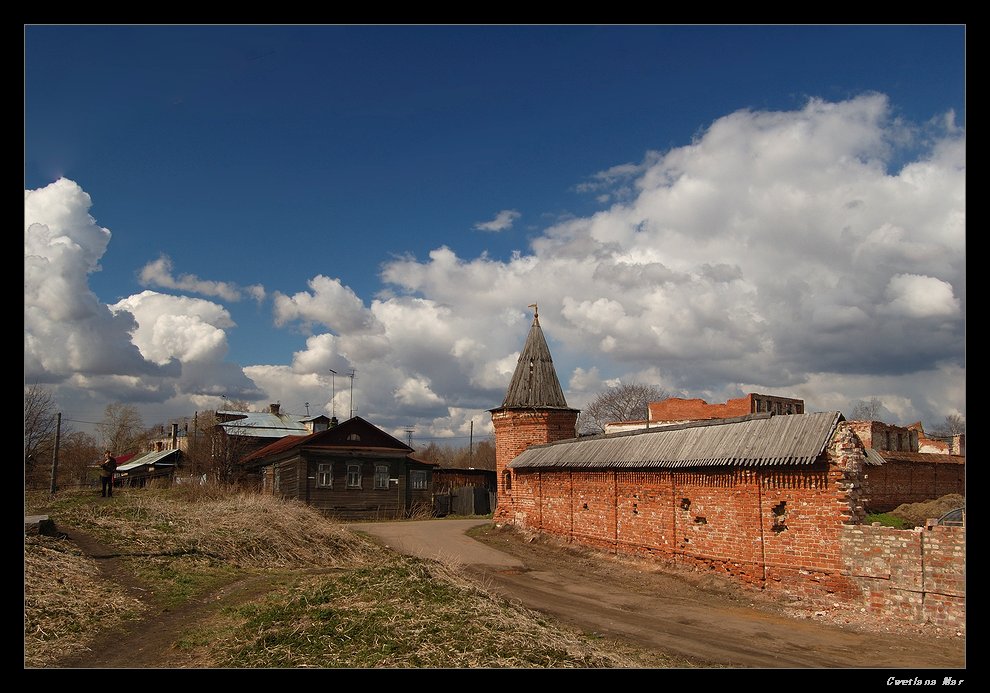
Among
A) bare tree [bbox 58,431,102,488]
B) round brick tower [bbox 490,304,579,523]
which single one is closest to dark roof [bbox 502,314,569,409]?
round brick tower [bbox 490,304,579,523]

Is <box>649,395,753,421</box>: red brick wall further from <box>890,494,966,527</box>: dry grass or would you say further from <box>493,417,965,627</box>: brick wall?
<box>493,417,965,627</box>: brick wall

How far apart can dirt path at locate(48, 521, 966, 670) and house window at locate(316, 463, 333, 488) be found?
16538mm

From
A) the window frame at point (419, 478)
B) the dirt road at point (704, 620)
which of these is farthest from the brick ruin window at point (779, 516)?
the window frame at point (419, 478)

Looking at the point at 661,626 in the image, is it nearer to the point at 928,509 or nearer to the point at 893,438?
the point at 928,509

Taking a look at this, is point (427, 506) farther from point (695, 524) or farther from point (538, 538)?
point (695, 524)

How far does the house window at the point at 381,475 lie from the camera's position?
33.5 meters

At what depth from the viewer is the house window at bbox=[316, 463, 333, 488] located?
31578mm

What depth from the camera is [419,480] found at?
3503 centimetres

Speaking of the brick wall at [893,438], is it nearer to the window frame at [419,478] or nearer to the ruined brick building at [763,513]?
the ruined brick building at [763,513]

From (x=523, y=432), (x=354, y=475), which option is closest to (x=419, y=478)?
(x=354, y=475)

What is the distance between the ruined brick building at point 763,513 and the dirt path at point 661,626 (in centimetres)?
60

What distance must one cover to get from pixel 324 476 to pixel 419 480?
17.9 feet

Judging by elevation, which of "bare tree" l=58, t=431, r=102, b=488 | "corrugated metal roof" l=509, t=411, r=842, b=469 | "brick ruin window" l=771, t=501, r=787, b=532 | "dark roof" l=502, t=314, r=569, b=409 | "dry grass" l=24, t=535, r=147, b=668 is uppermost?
"dark roof" l=502, t=314, r=569, b=409
